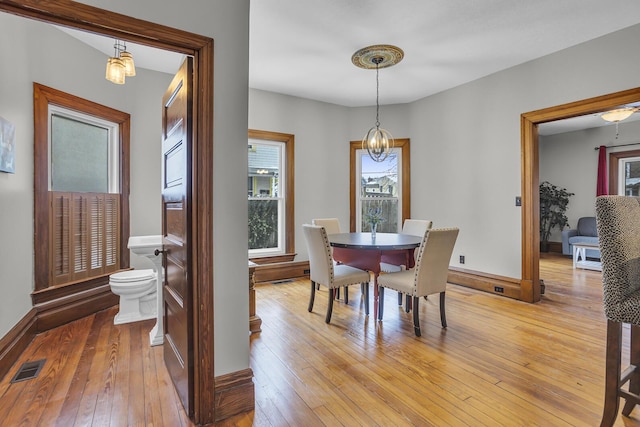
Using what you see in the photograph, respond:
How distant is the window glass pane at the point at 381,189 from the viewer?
5.37m

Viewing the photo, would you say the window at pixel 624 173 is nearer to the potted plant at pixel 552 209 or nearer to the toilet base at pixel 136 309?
the potted plant at pixel 552 209

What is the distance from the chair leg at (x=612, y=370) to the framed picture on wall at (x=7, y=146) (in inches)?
143

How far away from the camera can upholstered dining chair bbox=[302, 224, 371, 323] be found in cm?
298

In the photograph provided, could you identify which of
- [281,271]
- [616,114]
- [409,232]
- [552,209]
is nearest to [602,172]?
[552,209]

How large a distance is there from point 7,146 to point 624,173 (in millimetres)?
9548

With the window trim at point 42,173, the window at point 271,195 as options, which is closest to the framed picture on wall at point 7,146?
the window trim at point 42,173

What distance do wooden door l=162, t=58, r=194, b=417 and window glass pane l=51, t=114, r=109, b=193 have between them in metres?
1.65

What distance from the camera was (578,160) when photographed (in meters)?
7.18

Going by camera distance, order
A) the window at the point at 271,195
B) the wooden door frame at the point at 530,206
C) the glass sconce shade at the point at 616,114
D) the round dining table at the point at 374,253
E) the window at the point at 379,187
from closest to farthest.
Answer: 1. the round dining table at the point at 374,253
2. the wooden door frame at the point at 530,206
3. the glass sconce shade at the point at 616,114
4. the window at the point at 271,195
5. the window at the point at 379,187

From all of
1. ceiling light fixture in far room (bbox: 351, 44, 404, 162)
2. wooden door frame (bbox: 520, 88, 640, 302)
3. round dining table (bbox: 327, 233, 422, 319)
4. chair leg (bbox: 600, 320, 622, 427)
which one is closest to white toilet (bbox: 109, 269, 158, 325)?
round dining table (bbox: 327, 233, 422, 319)

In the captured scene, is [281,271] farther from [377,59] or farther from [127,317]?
[377,59]

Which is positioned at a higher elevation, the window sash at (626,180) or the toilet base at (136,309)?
the window sash at (626,180)

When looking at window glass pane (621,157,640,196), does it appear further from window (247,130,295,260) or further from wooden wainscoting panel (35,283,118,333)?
wooden wainscoting panel (35,283,118,333)

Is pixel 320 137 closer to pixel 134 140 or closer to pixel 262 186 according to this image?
pixel 262 186
